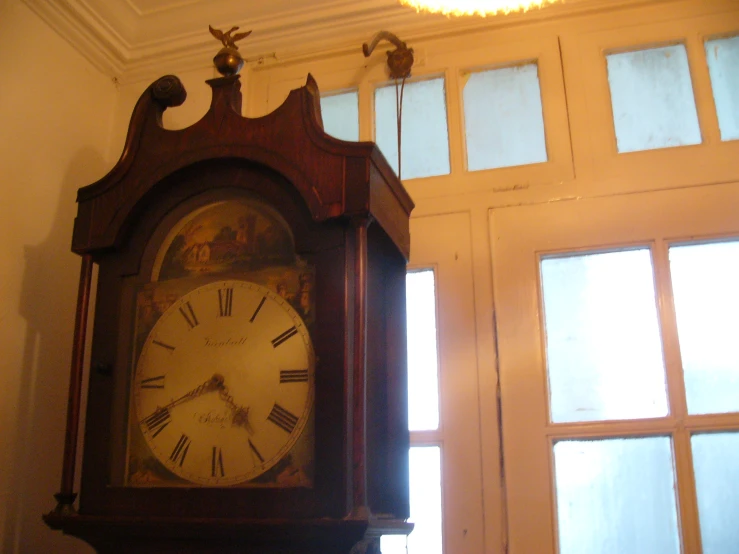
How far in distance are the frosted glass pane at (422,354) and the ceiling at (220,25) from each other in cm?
60

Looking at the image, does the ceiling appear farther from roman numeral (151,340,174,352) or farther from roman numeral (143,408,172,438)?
roman numeral (143,408,172,438)

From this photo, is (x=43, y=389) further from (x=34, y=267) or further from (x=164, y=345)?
(x=164, y=345)

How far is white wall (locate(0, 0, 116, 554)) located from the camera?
1497 mm

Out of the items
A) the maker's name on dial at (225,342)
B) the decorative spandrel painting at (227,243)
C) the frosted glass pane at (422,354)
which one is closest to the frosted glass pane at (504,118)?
the frosted glass pane at (422,354)

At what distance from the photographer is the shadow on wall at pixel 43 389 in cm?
149

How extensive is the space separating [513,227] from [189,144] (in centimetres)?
69

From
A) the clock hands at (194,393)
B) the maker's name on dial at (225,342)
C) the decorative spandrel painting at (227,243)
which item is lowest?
the clock hands at (194,393)

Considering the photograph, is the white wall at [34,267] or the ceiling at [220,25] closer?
the white wall at [34,267]

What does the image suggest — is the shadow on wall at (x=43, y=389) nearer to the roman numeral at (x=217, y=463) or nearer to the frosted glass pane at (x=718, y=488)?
the roman numeral at (x=217, y=463)

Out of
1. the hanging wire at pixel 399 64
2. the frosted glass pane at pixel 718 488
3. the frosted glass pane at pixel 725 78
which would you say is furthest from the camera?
the hanging wire at pixel 399 64

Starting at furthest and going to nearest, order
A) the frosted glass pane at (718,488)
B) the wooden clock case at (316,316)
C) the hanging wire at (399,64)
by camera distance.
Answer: the hanging wire at (399,64) → the frosted glass pane at (718,488) → the wooden clock case at (316,316)

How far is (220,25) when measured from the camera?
6.21 feet

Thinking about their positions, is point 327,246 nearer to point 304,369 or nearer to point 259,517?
point 304,369

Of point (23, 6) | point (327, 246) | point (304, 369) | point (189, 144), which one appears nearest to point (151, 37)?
point (23, 6)
